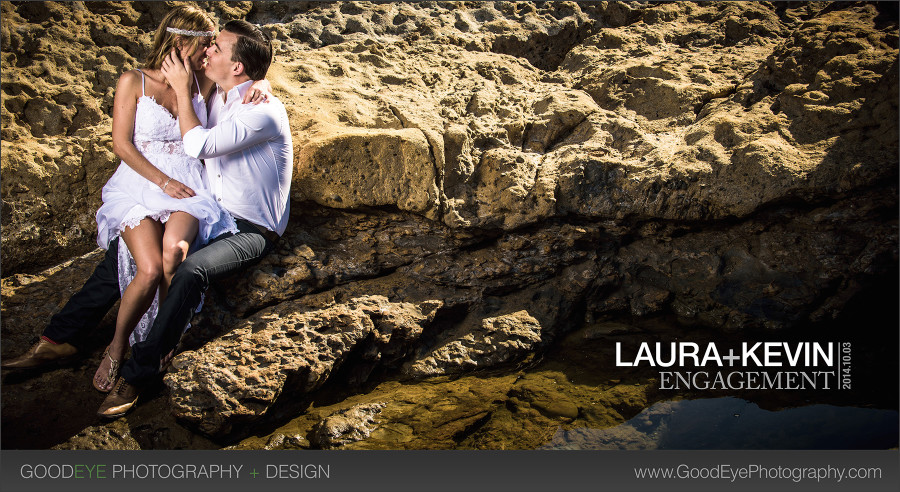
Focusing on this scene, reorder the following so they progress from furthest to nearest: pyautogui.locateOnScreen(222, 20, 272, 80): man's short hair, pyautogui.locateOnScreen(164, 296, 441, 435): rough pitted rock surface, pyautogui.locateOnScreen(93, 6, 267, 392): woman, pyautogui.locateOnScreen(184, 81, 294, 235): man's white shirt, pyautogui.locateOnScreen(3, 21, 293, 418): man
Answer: pyautogui.locateOnScreen(222, 20, 272, 80): man's short hair
pyautogui.locateOnScreen(184, 81, 294, 235): man's white shirt
pyautogui.locateOnScreen(93, 6, 267, 392): woman
pyautogui.locateOnScreen(3, 21, 293, 418): man
pyautogui.locateOnScreen(164, 296, 441, 435): rough pitted rock surface

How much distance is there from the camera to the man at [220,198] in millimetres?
2625

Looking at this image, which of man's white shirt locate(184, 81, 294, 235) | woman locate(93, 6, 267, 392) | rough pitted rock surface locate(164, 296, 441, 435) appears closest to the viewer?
rough pitted rock surface locate(164, 296, 441, 435)

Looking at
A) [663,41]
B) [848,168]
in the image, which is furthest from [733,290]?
[663,41]

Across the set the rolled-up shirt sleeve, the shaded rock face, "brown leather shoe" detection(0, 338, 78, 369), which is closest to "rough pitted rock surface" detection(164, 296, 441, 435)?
the shaded rock face

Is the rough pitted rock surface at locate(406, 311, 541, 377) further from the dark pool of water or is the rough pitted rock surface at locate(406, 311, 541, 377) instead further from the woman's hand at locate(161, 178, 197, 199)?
the woman's hand at locate(161, 178, 197, 199)

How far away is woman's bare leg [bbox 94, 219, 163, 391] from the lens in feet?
Answer: 8.93

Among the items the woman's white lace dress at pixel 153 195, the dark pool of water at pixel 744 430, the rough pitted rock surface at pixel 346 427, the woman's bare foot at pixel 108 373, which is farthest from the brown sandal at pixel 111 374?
the dark pool of water at pixel 744 430

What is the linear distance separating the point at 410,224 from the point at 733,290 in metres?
1.83

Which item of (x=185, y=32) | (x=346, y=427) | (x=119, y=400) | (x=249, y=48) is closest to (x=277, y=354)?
(x=346, y=427)

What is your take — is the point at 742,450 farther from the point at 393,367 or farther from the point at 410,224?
the point at 410,224

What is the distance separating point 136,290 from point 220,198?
0.60m

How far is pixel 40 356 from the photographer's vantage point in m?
2.80

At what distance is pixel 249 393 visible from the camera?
2.54m

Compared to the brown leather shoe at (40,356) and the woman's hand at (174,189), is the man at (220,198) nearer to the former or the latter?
the brown leather shoe at (40,356)
